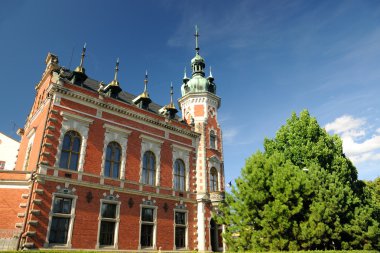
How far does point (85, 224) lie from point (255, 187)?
12564 millimetres

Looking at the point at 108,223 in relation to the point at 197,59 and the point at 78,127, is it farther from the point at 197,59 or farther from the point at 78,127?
the point at 197,59

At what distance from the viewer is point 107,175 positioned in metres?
23.0

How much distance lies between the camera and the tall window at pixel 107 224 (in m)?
21.0

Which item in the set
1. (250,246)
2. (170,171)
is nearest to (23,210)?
(170,171)

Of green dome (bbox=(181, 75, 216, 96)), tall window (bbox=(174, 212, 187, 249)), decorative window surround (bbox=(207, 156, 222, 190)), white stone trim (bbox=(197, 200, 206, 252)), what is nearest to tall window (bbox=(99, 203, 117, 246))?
tall window (bbox=(174, 212, 187, 249))

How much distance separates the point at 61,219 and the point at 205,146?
16295 millimetres

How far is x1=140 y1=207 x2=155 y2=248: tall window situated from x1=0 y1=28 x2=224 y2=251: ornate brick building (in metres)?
0.08

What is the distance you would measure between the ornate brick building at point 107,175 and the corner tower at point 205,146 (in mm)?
111

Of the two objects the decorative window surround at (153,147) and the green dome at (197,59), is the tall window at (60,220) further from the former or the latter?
the green dome at (197,59)

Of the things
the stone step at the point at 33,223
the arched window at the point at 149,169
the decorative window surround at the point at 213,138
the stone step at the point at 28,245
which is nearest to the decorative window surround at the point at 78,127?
the stone step at the point at 33,223

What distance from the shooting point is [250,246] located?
19750 millimetres

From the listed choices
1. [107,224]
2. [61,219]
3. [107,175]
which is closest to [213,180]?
[107,175]

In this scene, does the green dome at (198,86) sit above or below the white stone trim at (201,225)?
above

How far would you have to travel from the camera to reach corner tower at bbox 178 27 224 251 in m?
27.6
